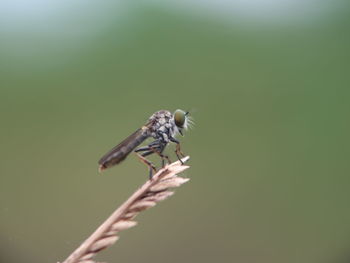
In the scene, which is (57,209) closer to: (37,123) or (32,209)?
(32,209)

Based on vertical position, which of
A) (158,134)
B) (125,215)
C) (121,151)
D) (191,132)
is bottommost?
(125,215)

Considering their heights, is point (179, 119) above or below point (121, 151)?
above

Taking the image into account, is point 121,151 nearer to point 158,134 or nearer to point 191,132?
point 158,134

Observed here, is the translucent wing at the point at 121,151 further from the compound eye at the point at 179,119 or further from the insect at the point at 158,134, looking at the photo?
the compound eye at the point at 179,119

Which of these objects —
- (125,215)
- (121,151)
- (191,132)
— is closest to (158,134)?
(121,151)

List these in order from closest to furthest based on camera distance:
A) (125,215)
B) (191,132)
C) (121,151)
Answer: (125,215)
(121,151)
(191,132)

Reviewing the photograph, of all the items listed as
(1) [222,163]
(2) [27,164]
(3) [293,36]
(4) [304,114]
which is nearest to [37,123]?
(2) [27,164]
